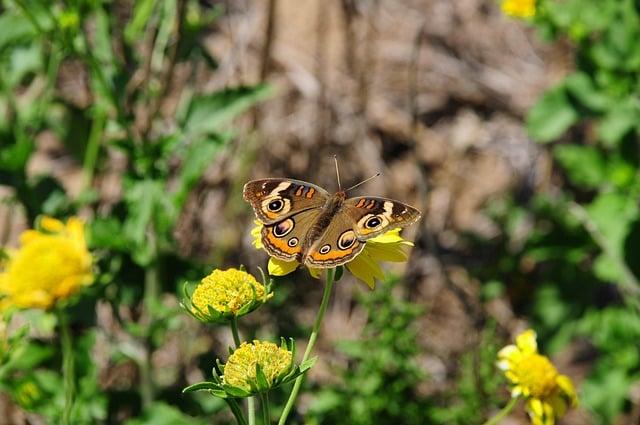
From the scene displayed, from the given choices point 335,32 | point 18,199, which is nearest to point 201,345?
point 18,199

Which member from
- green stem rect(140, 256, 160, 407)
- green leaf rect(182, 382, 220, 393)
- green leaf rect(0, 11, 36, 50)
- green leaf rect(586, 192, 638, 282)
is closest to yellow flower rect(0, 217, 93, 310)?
green leaf rect(182, 382, 220, 393)

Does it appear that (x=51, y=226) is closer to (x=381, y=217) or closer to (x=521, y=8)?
(x=381, y=217)

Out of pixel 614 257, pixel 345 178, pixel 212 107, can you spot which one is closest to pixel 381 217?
pixel 212 107

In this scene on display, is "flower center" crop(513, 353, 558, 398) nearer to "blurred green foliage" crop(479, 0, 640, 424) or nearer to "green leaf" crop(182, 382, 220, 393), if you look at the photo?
"green leaf" crop(182, 382, 220, 393)

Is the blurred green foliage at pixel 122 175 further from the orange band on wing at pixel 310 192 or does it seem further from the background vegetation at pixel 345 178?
the orange band on wing at pixel 310 192

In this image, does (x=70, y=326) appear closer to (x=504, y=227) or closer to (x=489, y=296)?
(x=489, y=296)

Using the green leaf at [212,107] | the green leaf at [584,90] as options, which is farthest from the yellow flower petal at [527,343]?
the green leaf at [584,90]

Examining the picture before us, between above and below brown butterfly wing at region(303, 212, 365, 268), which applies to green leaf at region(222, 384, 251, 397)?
below
